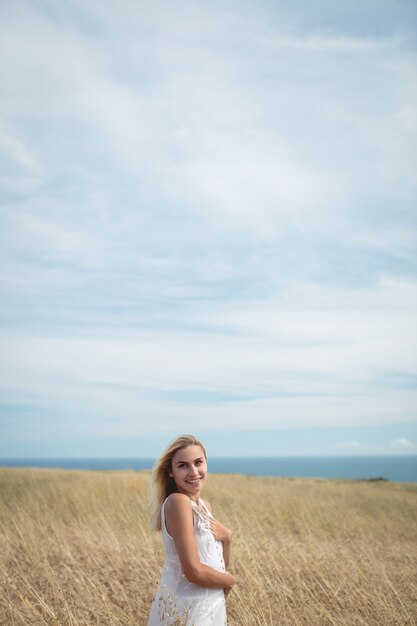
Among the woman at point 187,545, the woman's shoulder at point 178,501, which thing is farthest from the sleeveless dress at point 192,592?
the woman's shoulder at point 178,501

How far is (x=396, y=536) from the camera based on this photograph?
1467cm

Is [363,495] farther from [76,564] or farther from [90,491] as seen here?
[76,564]

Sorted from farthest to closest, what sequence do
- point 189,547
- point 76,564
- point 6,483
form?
point 6,483 → point 76,564 → point 189,547

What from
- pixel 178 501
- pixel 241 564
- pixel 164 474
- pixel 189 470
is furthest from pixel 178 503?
pixel 241 564

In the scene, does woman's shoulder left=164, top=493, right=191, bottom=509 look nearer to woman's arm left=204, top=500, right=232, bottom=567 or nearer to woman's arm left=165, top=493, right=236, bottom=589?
woman's arm left=165, top=493, right=236, bottom=589

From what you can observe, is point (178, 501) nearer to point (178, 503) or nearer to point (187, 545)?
point (178, 503)

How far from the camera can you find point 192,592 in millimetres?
3443

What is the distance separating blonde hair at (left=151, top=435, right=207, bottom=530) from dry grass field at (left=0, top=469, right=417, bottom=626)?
6.71 feet

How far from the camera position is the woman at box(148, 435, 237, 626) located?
3299mm

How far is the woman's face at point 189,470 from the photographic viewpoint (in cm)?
362

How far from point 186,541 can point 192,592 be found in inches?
16.7

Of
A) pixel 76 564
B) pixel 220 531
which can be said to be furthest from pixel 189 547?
pixel 76 564

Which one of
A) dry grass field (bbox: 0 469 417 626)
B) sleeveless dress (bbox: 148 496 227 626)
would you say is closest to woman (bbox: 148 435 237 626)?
sleeveless dress (bbox: 148 496 227 626)

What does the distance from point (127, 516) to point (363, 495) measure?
1043 cm
